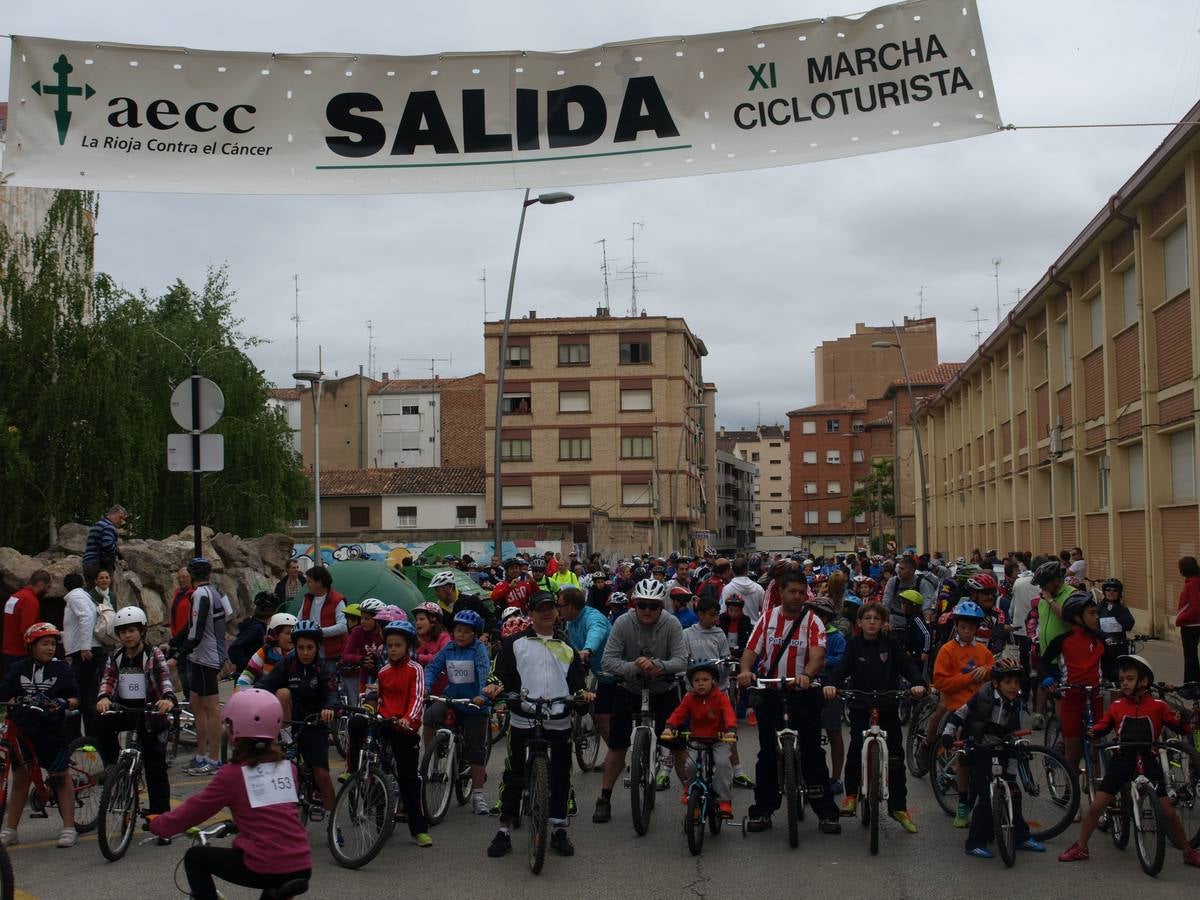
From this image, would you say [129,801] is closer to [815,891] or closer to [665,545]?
[815,891]

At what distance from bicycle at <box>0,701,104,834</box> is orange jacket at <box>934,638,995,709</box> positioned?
20.3 ft

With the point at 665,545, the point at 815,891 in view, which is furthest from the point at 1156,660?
the point at 665,545

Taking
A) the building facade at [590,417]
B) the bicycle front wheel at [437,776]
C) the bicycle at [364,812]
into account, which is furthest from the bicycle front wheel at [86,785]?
the building facade at [590,417]

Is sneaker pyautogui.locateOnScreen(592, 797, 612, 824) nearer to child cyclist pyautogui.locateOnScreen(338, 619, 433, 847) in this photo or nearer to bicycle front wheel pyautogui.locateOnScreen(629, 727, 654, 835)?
bicycle front wheel pyautogui.locateOnScreen(629, 727, 654, 835)

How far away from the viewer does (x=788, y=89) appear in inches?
275

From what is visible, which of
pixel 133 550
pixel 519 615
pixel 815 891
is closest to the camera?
pixel 815 891

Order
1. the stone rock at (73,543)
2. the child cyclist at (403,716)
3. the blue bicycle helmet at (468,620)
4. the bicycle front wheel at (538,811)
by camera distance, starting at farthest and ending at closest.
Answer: the stone rock at (73,543) → the blue bicycle helmet at (468,620) → the child cyclist at (403,716) → the bicycle front wheel at (538,811)

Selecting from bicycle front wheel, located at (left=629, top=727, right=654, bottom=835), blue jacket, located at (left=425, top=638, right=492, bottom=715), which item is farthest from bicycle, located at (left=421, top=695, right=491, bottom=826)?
bicycle front wheel, located at (left=629, top=727, right=654, bottom=835)

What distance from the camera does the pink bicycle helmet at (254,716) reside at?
17.6ft

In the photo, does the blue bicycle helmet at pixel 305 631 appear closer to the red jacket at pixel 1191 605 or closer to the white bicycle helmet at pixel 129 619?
the white bicycle helmet at pixel 129 619

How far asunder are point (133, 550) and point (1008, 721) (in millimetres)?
15398

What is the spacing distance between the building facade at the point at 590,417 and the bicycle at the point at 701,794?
67184mm

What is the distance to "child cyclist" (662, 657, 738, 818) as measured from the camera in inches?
348

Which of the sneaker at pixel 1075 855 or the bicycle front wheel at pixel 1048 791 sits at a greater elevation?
the bicycle front wheel at pixel 1048 791
